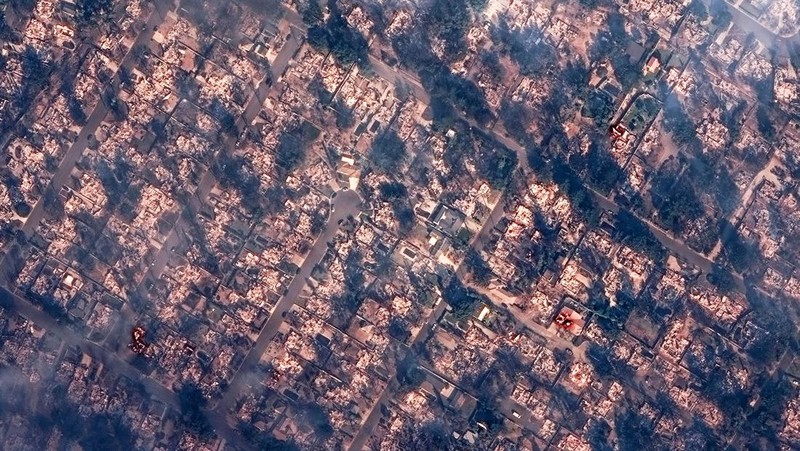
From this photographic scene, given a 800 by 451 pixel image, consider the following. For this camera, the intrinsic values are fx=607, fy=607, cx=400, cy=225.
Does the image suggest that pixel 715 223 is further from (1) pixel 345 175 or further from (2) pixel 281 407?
(2) pixel 281 407

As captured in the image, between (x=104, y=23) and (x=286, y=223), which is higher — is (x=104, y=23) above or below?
above

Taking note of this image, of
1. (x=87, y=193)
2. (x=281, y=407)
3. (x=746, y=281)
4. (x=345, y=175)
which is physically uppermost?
(x=746, y=281)

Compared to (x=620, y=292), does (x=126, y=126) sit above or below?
below

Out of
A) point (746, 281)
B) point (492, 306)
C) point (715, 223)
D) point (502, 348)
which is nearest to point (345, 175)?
point (492, 306)

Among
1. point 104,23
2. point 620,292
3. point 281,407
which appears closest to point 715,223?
point 620,292

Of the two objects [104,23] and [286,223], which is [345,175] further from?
[104,23]

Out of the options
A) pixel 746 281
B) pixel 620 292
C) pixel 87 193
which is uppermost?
pixel 746 281
